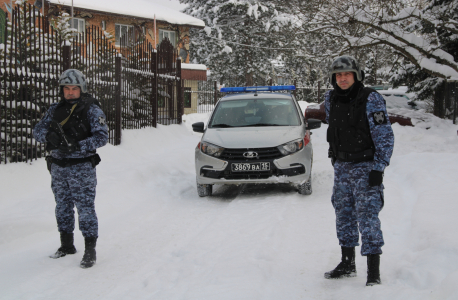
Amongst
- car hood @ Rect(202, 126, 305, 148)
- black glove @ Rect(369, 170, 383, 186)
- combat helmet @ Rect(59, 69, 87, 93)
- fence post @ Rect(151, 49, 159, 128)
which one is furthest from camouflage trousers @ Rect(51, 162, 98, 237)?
fence post @ Rect(151, 49, 159, 128)

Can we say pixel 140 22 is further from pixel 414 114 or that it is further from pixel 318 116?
pixel 414 114

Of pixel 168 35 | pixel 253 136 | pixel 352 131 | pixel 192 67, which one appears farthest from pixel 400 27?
pixel 168 35

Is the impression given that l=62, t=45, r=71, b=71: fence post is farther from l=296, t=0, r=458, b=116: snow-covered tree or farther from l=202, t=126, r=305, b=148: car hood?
l=296, t=0, r=458, b=116: snow-covered tree

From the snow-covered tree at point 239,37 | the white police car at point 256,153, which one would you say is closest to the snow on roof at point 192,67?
the snow-covered tree at point 239,37

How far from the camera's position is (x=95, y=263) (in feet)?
14.5

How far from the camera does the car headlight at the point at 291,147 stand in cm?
691

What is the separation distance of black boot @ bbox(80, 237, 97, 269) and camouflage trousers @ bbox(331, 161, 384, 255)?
2340 millimetres

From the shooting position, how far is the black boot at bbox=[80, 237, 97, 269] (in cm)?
432

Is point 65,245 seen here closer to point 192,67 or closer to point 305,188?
point 305,188

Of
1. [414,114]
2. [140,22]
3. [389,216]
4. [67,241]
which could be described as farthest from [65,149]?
[140,22]

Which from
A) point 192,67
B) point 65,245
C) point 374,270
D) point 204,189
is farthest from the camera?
point 192,67

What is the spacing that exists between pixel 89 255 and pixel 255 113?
4.42 m

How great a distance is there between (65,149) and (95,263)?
1150 millimetres

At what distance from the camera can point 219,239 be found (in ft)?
16.5
